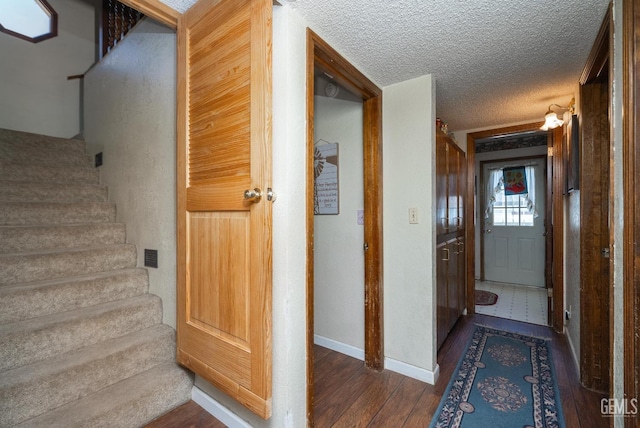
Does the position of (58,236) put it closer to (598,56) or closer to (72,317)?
(72,317)

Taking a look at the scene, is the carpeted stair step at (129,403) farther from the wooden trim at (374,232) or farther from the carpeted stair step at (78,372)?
the wooden trim at (374,232)

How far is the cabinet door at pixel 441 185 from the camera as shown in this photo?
2346 mm

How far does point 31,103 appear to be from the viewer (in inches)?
133

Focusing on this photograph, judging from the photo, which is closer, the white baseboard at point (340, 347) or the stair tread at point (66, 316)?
the stair tread at point (66, 316)

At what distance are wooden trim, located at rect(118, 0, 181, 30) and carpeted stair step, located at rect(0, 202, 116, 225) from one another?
66.4 inches

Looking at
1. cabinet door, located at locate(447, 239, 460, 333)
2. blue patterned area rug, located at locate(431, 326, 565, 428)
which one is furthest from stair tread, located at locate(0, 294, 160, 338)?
cabinet door, located at locate(447, 239, 460, 333)

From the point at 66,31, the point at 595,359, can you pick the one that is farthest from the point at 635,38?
the point at 66,31

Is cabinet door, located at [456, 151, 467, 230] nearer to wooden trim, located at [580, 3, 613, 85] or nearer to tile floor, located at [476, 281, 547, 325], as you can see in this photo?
tile floor, located at [476, 281, 547, 325]

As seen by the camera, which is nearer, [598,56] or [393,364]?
[598,56]

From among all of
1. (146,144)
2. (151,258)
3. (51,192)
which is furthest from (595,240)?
(51,192)

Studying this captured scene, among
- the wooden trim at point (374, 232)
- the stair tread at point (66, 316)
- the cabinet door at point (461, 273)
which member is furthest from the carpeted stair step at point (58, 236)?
the cabinet door at point (461, 273)

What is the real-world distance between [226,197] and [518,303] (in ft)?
13.5

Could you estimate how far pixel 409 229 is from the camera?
84.8 inches

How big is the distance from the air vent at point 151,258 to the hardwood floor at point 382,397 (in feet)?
3.13
